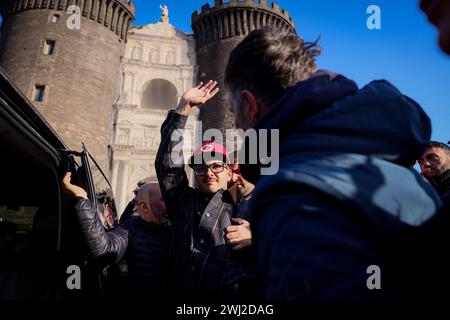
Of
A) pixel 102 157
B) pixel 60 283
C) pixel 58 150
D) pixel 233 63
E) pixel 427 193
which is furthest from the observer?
pixel 102 157

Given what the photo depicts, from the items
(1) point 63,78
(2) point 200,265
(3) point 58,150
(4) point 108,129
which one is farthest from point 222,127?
(2) point 200,265

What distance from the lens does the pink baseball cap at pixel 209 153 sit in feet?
7.84

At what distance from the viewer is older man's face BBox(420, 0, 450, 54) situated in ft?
2.30

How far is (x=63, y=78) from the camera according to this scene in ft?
52.6

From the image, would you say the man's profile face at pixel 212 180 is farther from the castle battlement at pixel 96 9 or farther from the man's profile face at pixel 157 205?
the castle battlement at pixel 96 9

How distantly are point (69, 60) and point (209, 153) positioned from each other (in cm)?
1677

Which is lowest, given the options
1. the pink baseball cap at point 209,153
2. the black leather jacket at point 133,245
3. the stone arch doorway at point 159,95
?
the black leather jacket at point 133,245

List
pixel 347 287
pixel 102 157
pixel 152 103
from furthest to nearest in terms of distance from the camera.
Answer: pixel 152 103, pixel 102 157, pixel 347 287

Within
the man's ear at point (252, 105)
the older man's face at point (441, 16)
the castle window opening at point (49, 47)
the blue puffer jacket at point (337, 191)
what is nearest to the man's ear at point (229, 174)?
the man's ear at point (252, 105)

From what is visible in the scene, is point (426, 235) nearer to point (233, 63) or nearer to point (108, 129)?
point (233, 63)

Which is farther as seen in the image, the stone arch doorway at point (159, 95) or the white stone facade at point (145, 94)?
the stone arch doorway at point (159, 95)

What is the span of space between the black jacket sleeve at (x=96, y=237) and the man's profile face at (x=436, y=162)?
3125 mm

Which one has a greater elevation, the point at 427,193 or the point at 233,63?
the point at 233,63
